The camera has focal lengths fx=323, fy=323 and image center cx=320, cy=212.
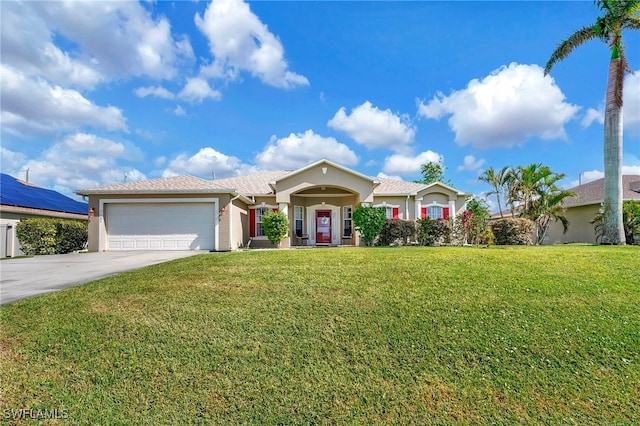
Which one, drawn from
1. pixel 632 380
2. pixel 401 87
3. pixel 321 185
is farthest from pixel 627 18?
pixel 632 380

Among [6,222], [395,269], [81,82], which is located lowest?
[395,269]

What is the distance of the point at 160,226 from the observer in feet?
53.5

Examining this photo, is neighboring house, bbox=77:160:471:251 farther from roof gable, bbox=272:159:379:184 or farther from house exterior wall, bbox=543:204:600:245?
house exterior wall, bbox=543:204:600:245

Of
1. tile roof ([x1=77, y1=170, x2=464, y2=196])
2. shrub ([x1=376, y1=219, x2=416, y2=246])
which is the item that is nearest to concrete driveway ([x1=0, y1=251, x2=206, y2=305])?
tile roof ([x1=77, y1=170, x2=464, y2=196])

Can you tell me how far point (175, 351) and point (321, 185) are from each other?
46.4ft

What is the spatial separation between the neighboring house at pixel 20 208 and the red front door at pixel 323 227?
50.3ft

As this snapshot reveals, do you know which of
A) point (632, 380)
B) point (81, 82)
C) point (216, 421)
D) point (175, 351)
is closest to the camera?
point (216, 421)

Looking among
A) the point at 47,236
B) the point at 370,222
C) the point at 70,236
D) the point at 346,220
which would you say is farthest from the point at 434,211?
the point at 47,236

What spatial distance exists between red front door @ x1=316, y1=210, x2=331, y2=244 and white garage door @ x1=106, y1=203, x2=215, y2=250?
7.08 meters

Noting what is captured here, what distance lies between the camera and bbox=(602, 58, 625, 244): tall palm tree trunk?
1359cm

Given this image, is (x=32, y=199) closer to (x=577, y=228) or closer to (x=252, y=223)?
(x=252, y=223)

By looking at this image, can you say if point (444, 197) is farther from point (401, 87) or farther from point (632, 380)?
point (632, 380)

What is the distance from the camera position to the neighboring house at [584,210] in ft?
64.1

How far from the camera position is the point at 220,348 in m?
4.30
